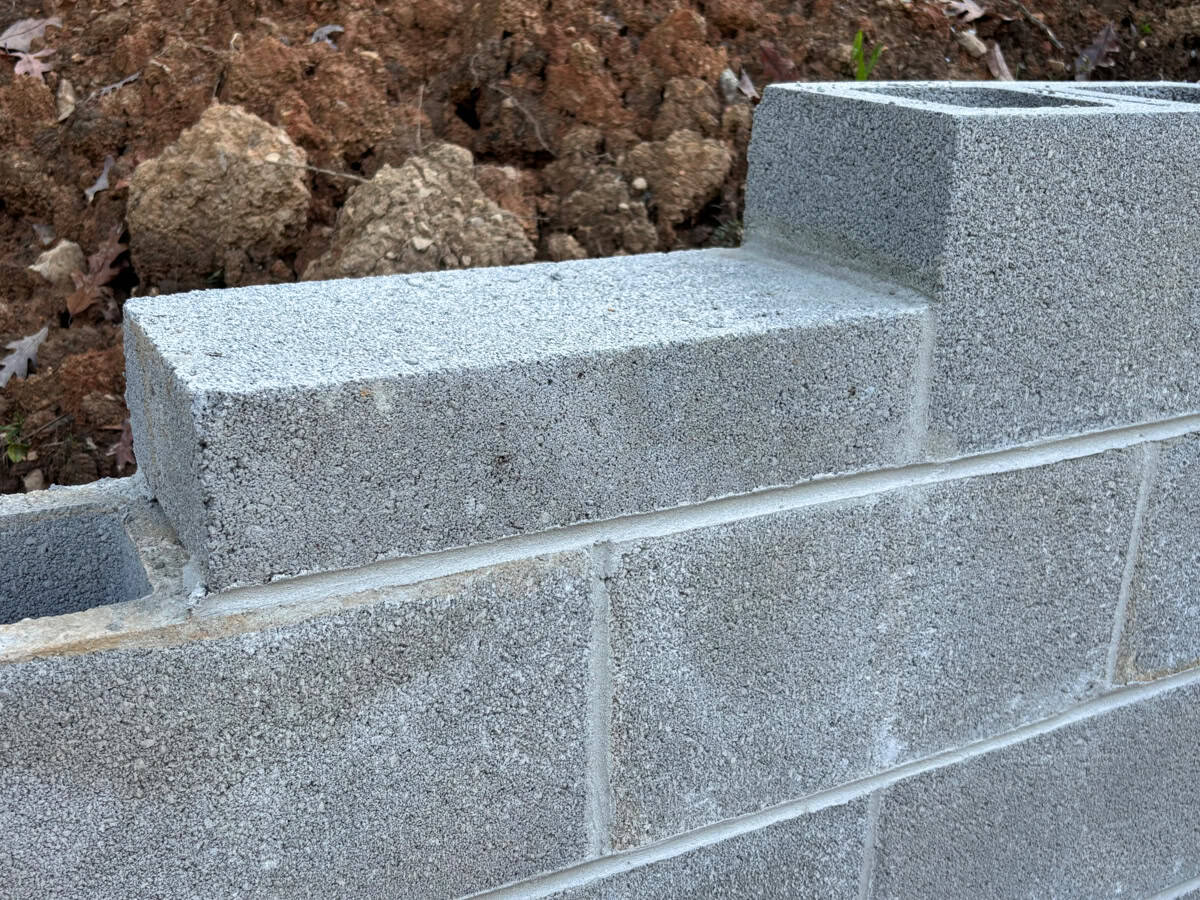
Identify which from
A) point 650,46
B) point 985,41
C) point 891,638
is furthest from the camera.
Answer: point 985,41

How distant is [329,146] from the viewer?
8.25 feet

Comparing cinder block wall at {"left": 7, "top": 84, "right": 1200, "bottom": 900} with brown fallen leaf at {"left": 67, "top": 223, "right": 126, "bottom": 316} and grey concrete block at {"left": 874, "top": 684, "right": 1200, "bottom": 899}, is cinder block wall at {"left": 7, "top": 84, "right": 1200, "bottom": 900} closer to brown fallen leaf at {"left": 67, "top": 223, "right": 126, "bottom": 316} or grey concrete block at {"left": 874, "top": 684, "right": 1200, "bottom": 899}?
grey concrete block at {"left": 874, "top": 684, "right": 1200, "bottom": 899}

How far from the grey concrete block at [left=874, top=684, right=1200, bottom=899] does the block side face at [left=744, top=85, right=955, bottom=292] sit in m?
0.92

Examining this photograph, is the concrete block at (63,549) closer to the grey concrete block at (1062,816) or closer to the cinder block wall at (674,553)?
the cinder block wall at (674,553)

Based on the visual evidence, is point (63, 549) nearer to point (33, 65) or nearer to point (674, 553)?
point (674, 553)

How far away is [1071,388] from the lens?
6.44 feet

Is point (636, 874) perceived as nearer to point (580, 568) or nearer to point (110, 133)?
point (580, 568)

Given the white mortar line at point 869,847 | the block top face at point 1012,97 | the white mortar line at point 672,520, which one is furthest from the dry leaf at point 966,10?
the white mortar line at point 869,847

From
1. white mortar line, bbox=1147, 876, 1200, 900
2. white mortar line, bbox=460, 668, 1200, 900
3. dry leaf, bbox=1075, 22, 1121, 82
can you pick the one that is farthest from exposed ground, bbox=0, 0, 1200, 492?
white mortar line, bbox=1147, 876, 1200, 900

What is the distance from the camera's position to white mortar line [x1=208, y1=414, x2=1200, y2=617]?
148 cm

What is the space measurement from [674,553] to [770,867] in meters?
Result: 0.63

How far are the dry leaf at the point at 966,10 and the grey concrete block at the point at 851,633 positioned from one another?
4.95 ft

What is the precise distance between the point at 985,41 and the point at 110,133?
6.97 feet

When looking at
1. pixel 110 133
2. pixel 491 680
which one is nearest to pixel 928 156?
pixel 491 680
